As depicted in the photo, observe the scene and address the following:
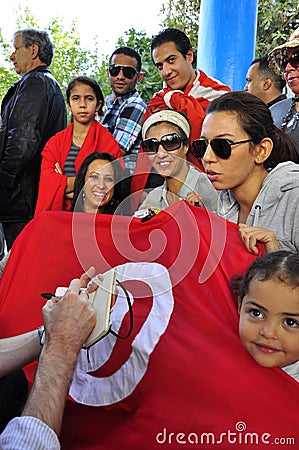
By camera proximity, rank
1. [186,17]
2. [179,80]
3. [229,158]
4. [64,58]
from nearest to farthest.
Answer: [229,158] < [179,80] < [186,17] < [64,58]

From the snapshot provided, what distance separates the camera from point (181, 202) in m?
2.35

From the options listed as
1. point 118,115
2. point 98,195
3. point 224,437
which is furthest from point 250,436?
point 118,115

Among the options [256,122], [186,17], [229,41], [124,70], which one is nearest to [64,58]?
[186,17]

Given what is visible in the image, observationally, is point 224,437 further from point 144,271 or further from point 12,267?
point 12,267

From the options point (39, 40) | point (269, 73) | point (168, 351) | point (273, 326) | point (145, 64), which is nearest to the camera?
point (273, 326)

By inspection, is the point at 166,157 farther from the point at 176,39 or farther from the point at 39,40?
the point at 39,40

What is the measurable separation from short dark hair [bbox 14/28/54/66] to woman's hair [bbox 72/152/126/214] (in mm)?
1233

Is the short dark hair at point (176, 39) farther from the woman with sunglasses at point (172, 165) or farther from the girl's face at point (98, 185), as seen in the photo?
the girl's face at point (98, 185)

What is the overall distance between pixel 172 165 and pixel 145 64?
5.59m

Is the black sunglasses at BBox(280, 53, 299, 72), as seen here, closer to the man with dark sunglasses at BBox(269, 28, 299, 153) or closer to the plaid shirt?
the man with dark sunglasses at BBox(269, 28, 299, 153)

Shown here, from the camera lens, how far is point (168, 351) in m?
1.97

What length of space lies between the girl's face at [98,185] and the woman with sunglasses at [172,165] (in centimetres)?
30

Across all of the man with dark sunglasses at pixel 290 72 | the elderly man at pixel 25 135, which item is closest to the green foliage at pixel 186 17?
the elderly man at pixel 25 135

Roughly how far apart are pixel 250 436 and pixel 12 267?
1.27 meters
